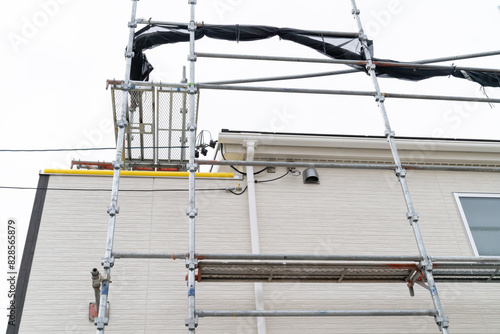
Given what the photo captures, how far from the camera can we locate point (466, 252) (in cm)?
700

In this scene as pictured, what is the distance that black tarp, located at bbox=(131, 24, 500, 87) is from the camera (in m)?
6.73

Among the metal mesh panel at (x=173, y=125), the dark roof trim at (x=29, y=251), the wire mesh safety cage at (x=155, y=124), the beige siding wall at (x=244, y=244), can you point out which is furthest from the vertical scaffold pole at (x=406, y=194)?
the dark roof trim at (x=29, y=251)

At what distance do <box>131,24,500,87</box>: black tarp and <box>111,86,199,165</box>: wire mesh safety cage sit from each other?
37cm

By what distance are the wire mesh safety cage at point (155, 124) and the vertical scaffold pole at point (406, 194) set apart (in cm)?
265

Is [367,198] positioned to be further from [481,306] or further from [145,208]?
[145,208]

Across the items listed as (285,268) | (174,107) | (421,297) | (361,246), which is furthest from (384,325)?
(174,107)

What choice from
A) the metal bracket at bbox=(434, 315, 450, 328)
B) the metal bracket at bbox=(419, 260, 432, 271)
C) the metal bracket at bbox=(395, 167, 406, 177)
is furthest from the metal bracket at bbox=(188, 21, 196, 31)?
the metal bracket at bbox=(434, 315, 450, 328)

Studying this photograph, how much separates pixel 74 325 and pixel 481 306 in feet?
18.1

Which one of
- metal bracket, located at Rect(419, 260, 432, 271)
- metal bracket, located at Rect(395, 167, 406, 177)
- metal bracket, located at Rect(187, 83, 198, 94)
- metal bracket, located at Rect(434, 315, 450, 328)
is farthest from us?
metal bracket, located at Rect(187, 83, 198, 94)

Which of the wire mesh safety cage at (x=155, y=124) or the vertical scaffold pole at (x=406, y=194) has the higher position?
the wire mesh safety cage at (x=155, y=124)

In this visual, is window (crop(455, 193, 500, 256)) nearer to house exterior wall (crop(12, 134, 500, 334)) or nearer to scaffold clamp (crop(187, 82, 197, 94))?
house exterior wall (crop(12, 134, 500, 334))

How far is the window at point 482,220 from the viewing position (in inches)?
280

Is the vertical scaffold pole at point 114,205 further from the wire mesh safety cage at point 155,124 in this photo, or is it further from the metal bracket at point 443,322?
the metal bracket at point 443,322

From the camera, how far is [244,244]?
6664 mm
